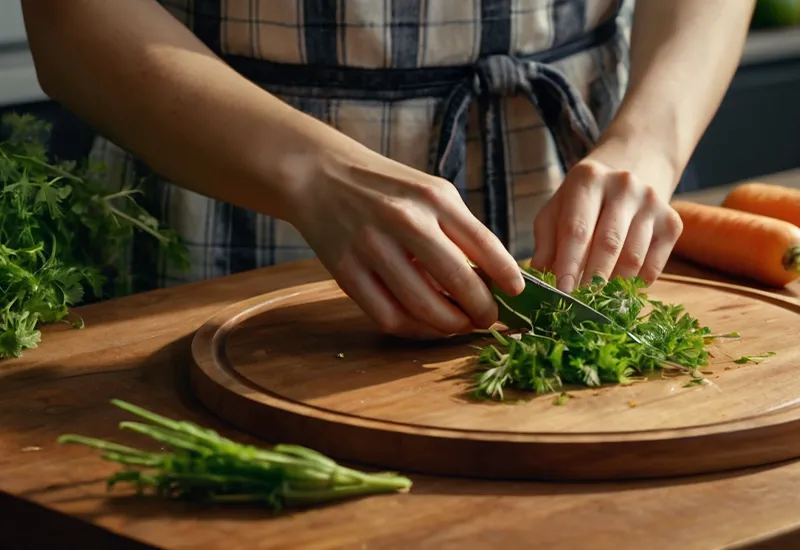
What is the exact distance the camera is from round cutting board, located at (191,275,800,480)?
1.03 metres

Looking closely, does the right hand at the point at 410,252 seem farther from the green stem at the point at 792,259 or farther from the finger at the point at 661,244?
the green stem at the point at 792,259

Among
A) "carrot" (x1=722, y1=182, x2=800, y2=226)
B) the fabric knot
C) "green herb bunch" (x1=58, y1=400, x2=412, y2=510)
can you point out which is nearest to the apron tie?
the fabric knot

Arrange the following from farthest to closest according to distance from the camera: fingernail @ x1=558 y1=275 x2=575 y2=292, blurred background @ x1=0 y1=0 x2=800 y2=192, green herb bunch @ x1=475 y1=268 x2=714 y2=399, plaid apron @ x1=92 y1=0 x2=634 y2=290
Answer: blurred background @ x1=0 y1=0 x2=800 y2=192
plaid apron @ x1=92 y1=0 x2=634 y2=290
fingernail @ x1=558 y1=275 x2=575 y2=292
green herb bunch @ x1=475 y1=268 x2=714 y2=399

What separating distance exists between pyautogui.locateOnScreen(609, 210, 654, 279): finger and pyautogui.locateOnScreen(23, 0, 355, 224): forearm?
1.15 ft

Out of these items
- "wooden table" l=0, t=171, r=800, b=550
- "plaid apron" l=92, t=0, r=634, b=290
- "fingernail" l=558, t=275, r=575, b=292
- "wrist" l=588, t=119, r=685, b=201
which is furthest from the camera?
"plaid apron" l=92, t=0, r=634, b=290

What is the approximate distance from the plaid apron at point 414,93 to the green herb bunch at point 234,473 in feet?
2.87

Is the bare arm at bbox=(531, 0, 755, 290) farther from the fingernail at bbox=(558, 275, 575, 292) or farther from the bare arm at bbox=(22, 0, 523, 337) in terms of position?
the bare arm at bbox=(22, 0, 523, 337)

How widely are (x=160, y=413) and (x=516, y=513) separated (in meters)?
0.40

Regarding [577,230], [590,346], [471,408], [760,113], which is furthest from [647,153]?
[760,113]

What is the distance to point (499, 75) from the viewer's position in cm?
178

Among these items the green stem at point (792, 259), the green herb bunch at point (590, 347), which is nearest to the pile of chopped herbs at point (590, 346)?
the green herb bunch at point (590, 347)

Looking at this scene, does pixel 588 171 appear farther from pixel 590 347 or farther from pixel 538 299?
pixel 590 347

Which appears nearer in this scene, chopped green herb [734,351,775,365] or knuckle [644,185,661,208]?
chopped green herb [734,351,775,365]

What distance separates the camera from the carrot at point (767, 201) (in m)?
1.79
